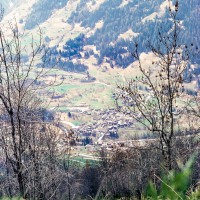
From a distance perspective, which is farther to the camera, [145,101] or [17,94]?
[145,101]

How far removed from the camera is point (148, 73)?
13.0m

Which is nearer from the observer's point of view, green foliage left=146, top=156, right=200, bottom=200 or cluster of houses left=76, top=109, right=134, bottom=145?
green foliage left=146, top=156, right=200, bottom=200

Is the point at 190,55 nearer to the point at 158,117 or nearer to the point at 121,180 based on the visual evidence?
the point at 158,117

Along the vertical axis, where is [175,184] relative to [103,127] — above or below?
above

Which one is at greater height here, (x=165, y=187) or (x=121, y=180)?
(x=165, y=187)

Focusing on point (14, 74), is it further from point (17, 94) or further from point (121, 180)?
point (121, 180)

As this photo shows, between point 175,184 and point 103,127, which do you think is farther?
point 103,127

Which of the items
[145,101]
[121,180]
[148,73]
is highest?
[148,73]

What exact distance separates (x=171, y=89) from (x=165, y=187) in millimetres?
10349

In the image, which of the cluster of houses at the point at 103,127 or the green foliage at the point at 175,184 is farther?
the cluster of houses at the point at 103,127

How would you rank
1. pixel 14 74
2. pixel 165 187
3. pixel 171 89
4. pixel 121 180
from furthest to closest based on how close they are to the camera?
pixel 121 180, pixel 171 89, pixel 14 74, pixel 165 187

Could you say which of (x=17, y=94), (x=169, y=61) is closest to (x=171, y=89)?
(x=169, y=61)

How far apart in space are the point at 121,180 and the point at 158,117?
3053 centimetres

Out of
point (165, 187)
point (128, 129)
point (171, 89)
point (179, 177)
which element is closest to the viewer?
point (179, 177)
